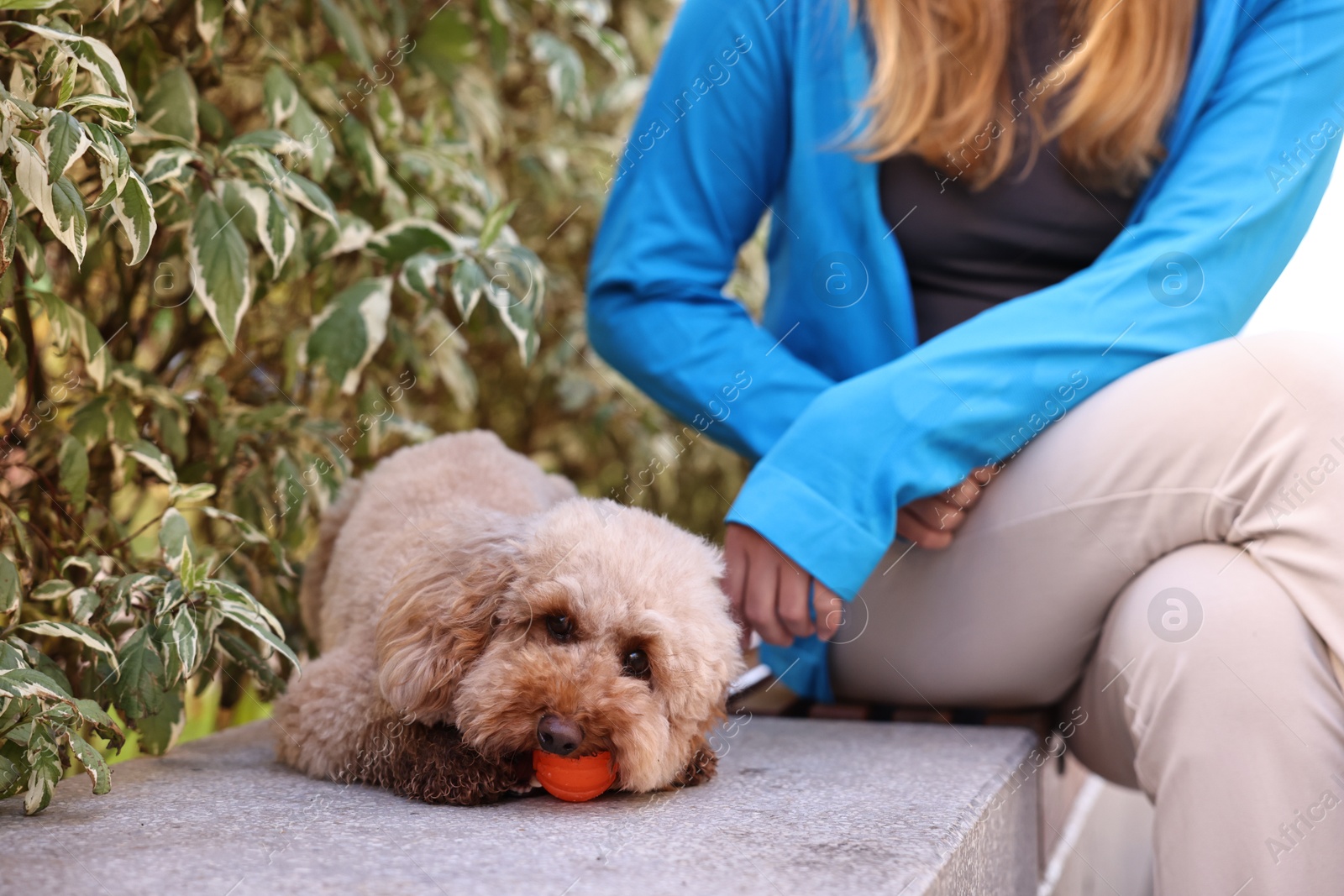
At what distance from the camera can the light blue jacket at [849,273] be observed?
1.33 meters

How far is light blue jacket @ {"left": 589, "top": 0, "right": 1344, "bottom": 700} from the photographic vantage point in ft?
4.35

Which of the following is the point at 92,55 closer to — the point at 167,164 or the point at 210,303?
the point at 167,164

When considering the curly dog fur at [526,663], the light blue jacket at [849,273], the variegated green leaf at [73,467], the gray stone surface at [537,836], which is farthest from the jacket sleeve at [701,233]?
the variegated green leaf at [73,467]

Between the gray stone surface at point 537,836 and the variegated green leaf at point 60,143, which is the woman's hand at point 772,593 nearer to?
the gray stone surface at point 537,836

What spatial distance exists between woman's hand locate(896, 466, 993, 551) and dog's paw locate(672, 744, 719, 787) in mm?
414

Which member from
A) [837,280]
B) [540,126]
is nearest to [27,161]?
[837,280]

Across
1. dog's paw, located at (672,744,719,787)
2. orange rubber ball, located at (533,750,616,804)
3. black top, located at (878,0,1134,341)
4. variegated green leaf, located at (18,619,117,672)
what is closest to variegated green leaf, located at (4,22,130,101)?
variegated green leaf, located at (18,619,117,672)

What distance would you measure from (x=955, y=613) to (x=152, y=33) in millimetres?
1311

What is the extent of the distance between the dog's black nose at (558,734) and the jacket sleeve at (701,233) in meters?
0.63

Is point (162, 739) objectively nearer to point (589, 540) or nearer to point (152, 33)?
point (589, 540)

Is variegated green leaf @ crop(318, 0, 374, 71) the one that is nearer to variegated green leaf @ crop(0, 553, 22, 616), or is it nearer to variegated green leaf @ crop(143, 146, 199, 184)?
variegated green leaf @ crop(143, 146, 199, 184)

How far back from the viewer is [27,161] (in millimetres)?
963

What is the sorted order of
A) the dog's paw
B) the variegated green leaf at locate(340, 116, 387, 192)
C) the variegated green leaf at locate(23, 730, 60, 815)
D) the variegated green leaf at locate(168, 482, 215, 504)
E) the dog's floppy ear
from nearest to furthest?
the variegated green leaf at locate(23, 730, 60, 815), the dog's floppy ear, the dog's paw, the variegated green leaf at locate(168, 482, 215, 504), the variegated green leaf at locate(340, 116, 387, 192)

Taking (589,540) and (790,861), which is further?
(589,540)
